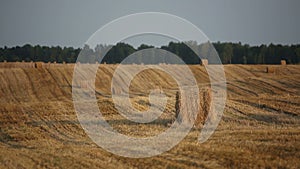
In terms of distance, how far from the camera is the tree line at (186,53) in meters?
92.2

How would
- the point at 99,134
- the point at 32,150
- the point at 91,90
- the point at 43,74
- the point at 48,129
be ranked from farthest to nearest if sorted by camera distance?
the point at 43,74, the point at 91,90, the point at 48,129, the point at 99,134, the point at 32,150

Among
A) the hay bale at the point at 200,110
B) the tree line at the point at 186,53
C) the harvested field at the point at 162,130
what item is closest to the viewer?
the harvested field at the point at 162,130

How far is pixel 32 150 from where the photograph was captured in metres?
14.5

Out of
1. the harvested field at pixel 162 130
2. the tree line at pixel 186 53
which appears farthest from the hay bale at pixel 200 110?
the tree line at pixel 186 53

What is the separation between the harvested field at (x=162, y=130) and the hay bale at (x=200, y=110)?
23 cm

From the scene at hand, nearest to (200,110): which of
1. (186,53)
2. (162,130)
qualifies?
(162,130)

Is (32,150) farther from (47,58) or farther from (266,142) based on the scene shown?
(47,58)

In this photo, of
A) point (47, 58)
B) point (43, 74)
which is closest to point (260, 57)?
point (47, 58)

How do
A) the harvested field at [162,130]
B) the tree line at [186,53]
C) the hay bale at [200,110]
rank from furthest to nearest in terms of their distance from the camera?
the tree line at [186,53] < the hay bale at [200,110] < the harvested field at [162,130]

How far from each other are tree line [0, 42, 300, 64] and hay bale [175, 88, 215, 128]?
6481 cm

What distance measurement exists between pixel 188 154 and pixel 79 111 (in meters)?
14.6

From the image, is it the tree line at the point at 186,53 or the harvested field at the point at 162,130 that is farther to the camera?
the tree line at the point at 186,53

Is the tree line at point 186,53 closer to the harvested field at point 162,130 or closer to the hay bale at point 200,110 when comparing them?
the harvested field at point 162,130

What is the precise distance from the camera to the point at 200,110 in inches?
768
